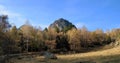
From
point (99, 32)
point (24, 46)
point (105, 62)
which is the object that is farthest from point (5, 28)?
point (99, 32)

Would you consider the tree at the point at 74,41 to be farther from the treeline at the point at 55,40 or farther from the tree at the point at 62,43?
the tree at the point at 62,43

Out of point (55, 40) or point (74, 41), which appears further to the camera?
point (74, 41)

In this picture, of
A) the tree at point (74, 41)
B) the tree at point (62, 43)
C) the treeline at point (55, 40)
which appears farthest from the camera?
the tree at point (74, 41)

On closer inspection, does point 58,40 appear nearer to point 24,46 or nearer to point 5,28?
point 24,46

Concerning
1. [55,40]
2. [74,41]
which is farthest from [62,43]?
[74,41]

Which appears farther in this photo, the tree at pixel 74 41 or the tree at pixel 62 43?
the tree at pixel 74 41

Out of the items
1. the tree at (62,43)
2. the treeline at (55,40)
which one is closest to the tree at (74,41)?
the treeline at (55,40)

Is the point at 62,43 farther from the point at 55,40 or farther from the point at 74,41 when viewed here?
the point at 74,41

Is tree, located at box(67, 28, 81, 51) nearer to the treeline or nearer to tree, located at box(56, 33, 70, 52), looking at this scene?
the treeline

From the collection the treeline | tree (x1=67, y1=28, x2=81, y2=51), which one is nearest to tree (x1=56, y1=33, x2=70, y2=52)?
the treeline

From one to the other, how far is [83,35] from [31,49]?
36561 millimetres

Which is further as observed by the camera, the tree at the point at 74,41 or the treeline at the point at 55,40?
the tree at the point at 74,41

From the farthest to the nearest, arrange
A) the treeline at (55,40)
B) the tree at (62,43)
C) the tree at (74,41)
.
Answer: the tree at (74,41) < the tree at (62,43) < the treeline at (55,40)

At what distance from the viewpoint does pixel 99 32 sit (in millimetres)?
167375
